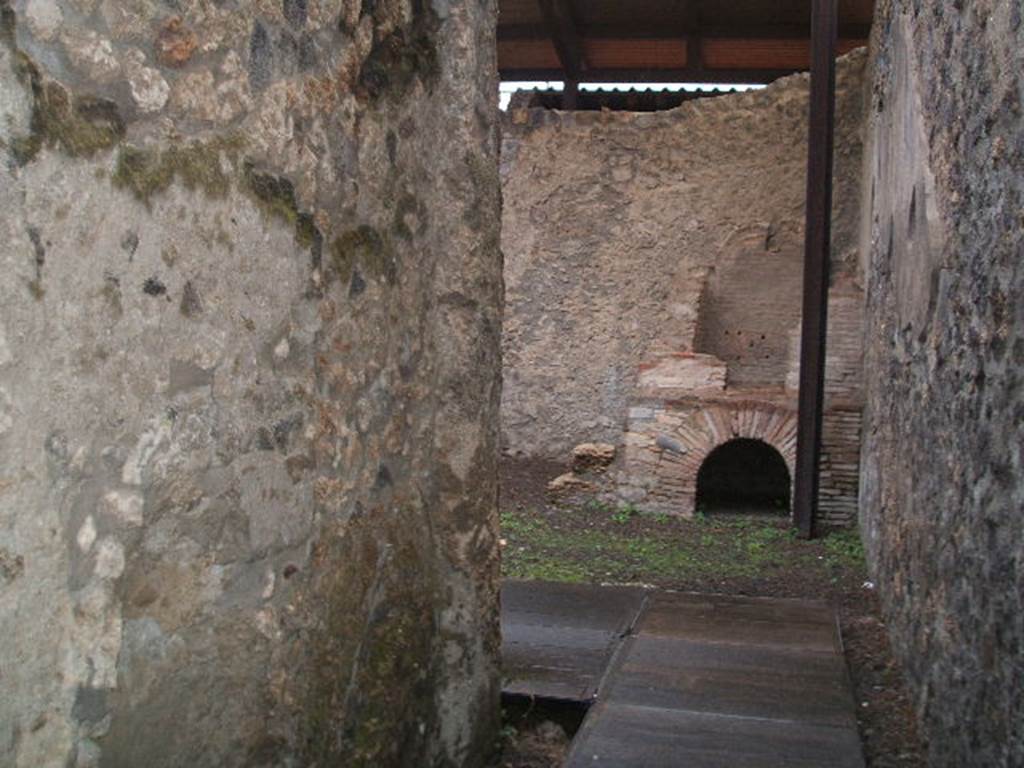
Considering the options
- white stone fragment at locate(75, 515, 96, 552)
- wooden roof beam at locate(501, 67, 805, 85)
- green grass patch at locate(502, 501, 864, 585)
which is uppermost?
wooden roof beam at locate(501, 67, 805, 85)

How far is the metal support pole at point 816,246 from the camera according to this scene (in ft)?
22.4

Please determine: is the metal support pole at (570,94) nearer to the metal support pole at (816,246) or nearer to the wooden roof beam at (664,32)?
the wooden roof beam at (664,32)

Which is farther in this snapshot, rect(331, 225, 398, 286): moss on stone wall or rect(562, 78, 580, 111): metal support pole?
rect(562, 78, 580, 111): metal support pole

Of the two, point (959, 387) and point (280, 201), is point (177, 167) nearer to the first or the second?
point (280, 201)

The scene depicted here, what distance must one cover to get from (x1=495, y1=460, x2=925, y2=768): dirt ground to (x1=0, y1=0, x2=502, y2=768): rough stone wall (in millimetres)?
1019

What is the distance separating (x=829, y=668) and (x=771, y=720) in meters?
0.64

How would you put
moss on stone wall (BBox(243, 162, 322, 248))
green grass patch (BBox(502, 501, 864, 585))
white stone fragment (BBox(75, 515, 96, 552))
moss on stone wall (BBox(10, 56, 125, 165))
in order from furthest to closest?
1. green grass patch (BBox(502, 501, 864, 585))
2. moss on stone wall (BBox(243, 162, 322, 248))
3. white stone fragment (BBox(75, 515, 96, 552))
4. moss on stone wall (BBox(10, 56, 125, 165))

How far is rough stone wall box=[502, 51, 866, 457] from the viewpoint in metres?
9.20

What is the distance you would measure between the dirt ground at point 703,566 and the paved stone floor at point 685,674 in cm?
14

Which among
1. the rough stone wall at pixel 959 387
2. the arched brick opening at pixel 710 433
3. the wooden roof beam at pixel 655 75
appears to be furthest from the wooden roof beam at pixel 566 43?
the rough stone wall at pixel 959 387

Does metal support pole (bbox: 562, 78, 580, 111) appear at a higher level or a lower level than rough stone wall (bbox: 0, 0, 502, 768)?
higher

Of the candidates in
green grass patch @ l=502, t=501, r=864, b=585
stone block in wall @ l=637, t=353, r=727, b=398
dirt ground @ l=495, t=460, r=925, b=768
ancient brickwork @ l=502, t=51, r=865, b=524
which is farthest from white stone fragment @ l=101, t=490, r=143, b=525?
ancient brickwork @ l=502, t=51, r=865, b=524

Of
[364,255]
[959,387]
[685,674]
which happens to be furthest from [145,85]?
[685,674]

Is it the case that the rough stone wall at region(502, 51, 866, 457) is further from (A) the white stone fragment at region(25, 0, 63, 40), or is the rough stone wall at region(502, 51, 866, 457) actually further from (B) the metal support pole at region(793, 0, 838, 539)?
(A) the white stone fragment at region(25, 0, 63, 40)
